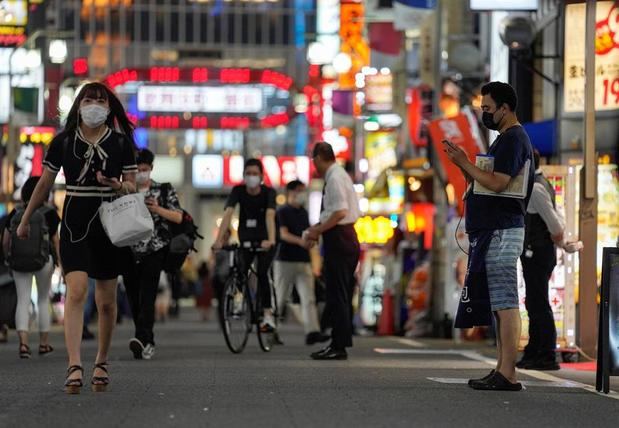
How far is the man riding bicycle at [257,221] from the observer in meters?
17.0

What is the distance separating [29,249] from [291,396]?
21.8 feet

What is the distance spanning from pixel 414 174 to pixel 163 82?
39557 mm

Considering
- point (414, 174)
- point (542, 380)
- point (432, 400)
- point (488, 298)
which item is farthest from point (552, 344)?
point (414, 174)

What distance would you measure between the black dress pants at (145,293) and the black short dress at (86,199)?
4116mm

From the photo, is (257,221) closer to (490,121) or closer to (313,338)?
(313,338)

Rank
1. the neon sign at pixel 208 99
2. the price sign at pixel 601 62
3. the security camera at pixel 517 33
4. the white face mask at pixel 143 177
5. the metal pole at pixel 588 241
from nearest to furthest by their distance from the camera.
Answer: the white face mask at pixel 143 177, the metal pole at pixel 588 241, the price sign at pixel 601 62, the security camera at pixel 517 33, the neon sign at pixel 208 99

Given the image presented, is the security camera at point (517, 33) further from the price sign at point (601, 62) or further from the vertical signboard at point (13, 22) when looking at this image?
the vertical signboard at point (13, 22)

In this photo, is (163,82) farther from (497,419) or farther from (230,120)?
(497,419)

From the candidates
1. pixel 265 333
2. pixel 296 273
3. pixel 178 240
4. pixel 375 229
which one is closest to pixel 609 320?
pixel 178 240

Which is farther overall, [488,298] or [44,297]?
[44,297]

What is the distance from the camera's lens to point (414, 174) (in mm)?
34688

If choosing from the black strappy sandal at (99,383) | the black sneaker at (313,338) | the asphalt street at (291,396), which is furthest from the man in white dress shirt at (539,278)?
the black sneaker at (313,338)

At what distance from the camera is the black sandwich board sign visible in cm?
1095

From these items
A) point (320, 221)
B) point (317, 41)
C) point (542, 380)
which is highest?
point (317, 41)
